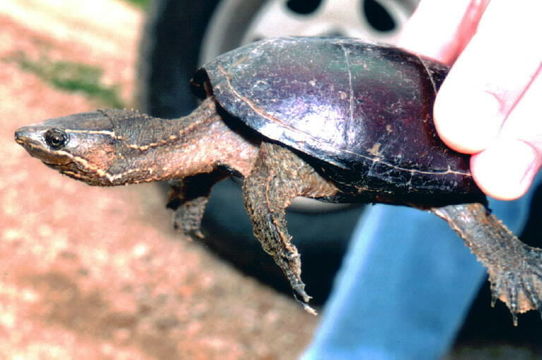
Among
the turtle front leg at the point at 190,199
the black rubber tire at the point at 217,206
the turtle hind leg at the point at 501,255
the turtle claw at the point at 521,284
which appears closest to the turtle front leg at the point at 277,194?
the turtle front leg at the point at 190,199

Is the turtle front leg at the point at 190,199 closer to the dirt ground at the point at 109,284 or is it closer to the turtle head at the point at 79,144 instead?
the turtle head at the point at 79,144

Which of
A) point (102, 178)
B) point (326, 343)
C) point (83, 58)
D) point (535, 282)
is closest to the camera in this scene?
point (102, 178)

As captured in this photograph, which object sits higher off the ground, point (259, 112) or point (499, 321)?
point (259, 112)

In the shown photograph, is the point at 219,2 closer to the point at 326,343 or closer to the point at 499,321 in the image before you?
the point at 326,343

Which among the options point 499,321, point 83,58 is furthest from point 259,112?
point 83,58

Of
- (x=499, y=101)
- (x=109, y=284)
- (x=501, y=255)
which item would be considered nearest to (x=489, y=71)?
(x=499, y=101)

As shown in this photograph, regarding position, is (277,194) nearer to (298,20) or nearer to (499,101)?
(499,101)

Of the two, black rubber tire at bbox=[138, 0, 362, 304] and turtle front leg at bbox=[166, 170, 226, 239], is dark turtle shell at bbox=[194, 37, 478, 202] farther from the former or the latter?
black rubber tire at bbox=[138, 0, 362, 304]
